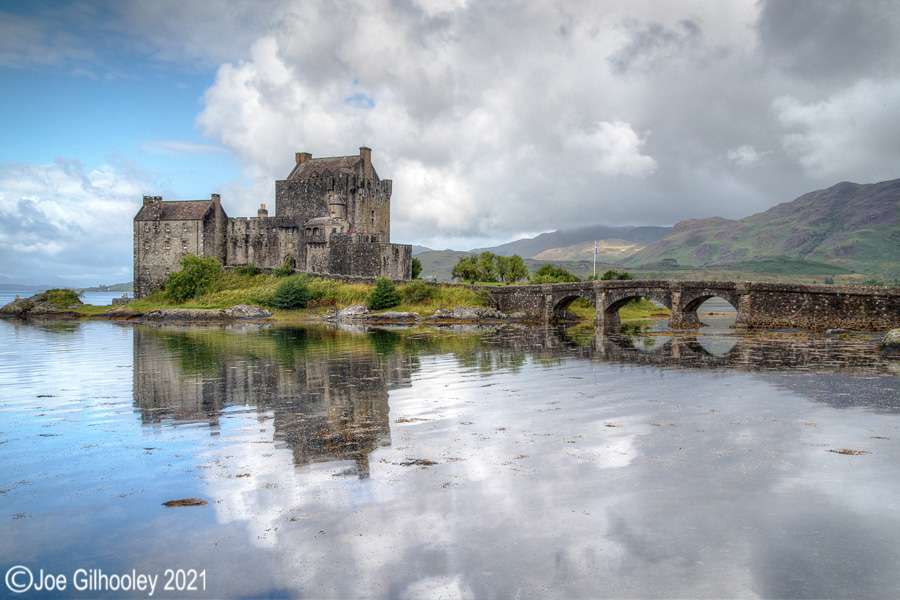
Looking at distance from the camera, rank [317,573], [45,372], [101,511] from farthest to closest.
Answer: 1. [45,372]
2. [101,511]
3. [317,573]

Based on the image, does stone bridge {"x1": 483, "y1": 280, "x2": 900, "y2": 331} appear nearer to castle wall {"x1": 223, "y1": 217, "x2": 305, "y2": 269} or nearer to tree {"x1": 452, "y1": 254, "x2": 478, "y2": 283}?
tree {"x1": 452, "y1": 254, "x2": 478, "y2": 283}

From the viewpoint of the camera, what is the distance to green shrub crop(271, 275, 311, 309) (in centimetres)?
6275

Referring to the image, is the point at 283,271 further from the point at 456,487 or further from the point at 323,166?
the point at 456,487

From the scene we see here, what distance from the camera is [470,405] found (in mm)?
15547

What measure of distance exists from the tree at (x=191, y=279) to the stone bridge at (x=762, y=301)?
38279mm

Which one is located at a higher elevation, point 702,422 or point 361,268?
point 361,268

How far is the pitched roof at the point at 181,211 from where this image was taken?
7131 centimetres

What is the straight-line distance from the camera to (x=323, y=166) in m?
75.4

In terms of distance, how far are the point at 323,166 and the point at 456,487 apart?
234 feet

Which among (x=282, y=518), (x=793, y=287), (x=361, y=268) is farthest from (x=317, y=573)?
(x=361, y=268)

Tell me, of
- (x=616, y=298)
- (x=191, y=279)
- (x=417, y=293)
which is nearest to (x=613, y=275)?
(x=417, y=293)

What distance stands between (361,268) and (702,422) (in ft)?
184

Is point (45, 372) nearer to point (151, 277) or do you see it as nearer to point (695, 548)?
point (695, 548)
